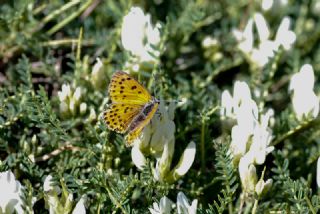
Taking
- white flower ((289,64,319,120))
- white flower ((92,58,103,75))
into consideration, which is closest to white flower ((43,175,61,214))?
white flower ((92,58,103,75))

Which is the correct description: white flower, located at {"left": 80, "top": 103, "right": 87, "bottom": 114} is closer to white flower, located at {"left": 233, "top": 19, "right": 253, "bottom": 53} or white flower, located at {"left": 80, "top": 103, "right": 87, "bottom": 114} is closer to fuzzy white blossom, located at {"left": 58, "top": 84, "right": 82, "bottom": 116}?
fuzzy white blossom, located at {"left": 58, "top": 84, "right": 82, "bottom": 116}

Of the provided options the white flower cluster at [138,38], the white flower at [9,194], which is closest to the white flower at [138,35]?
the white flower cluster at [138,38]

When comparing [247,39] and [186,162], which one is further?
[247,39]

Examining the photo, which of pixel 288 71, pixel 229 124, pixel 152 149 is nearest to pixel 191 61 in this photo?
pixel 288 71

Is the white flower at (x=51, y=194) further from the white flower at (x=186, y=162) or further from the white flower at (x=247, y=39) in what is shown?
the white flower at (x=247, y=39)

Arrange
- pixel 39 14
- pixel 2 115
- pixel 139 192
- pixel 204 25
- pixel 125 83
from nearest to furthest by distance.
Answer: pixel 125 83, pixel 139 192, pixel 2 115, pixel 39 14, pixel 204 25

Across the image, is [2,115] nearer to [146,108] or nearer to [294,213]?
[146,108]

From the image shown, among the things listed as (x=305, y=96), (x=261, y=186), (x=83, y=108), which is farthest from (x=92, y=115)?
(x=305, y=96)

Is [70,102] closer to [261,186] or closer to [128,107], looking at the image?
[128,107]

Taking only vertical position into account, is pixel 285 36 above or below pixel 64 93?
above
